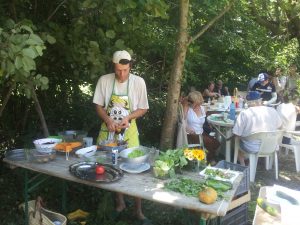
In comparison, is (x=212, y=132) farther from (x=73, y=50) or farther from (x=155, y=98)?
(x=73, y=50)

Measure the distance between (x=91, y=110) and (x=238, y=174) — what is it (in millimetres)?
3164

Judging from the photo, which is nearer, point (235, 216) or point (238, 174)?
point (238, 174)

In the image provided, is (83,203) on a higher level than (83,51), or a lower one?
lower

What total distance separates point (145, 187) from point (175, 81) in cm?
233

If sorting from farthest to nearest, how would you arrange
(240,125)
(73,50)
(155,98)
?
(155,98), (240,125), (73,50)

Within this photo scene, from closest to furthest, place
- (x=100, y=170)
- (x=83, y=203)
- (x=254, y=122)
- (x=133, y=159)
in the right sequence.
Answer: (x=100, y=170), (x=133, y=159), (x=83, y=203), (x=254, y=122)

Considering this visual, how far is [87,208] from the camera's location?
4.26 meters

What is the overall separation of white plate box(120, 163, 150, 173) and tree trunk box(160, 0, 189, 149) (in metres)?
1.90

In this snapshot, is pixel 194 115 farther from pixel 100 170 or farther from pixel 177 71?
pixel 100 170

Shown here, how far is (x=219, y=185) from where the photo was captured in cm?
267

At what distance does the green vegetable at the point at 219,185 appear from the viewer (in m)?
2.63

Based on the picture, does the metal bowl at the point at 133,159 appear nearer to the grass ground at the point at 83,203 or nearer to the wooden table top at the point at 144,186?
the wooden table top at the point at 144,186

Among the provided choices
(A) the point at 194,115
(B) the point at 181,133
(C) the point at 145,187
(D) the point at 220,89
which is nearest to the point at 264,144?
(A) the point at 194,115

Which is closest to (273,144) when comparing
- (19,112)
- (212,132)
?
(212,132)
